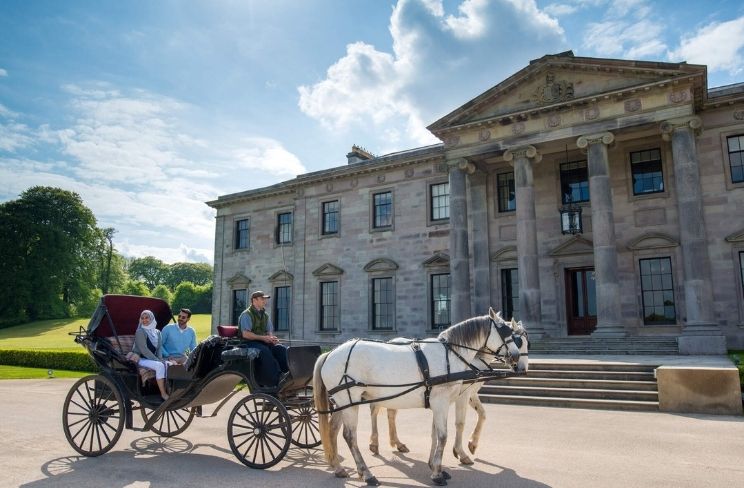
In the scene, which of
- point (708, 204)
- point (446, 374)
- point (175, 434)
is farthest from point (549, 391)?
point (708, 204)

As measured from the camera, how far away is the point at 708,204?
18.5 m

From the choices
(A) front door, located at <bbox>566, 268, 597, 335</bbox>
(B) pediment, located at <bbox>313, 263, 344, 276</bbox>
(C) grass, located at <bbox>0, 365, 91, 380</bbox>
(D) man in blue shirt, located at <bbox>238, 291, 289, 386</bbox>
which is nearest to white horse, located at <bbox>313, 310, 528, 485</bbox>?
(D) man in blue shirt, located at <bbox>238, 291, 289, 386</bbox>

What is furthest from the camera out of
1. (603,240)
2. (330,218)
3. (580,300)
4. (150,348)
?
(330,218)

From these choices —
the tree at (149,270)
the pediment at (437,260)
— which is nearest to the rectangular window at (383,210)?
the pediment at (437,260)

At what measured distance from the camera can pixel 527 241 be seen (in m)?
19.3

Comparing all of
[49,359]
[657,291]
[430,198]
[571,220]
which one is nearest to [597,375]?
[571,220]

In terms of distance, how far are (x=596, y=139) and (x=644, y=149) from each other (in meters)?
2.83

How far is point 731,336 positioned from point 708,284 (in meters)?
2.44

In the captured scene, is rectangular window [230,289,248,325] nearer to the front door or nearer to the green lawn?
the green lawn

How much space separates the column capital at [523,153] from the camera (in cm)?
1959

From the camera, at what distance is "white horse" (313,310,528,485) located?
658 centimetres

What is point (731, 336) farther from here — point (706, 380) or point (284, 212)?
point (284, 212)

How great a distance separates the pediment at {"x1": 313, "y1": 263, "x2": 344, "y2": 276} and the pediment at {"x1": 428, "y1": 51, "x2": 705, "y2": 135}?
8722 mm

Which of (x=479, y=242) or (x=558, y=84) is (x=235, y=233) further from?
(x=558, y=84)
